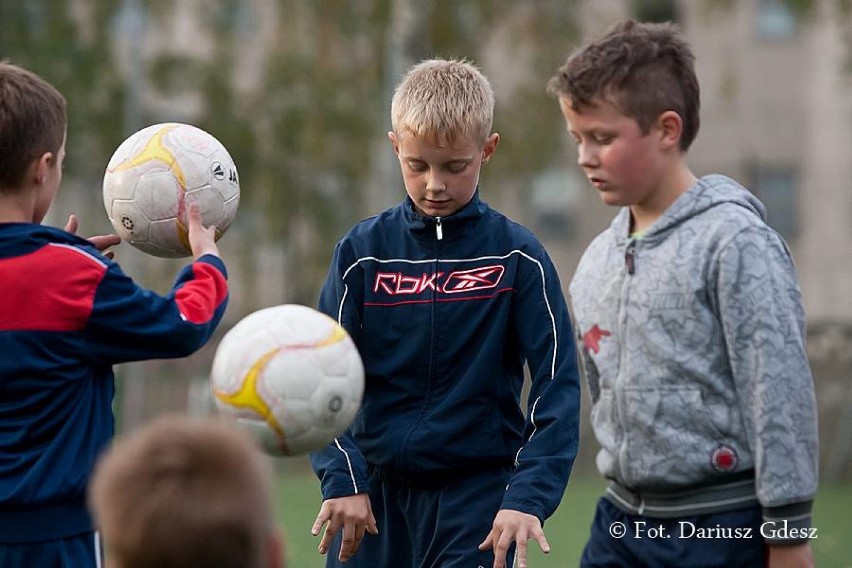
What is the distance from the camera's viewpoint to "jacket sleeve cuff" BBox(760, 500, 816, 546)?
13.4ft

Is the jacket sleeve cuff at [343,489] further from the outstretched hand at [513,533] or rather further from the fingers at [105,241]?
the fingers at [105,241]

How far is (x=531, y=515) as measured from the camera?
4.57m

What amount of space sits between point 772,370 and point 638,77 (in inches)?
41.8

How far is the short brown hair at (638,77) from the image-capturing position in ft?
14.9

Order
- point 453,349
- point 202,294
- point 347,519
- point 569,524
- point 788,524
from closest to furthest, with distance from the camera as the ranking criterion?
point 788,524 → point 202,294 → point 347,519 → point 453,349 → point 569,524

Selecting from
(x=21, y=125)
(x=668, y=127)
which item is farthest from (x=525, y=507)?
(x=21, y=125)

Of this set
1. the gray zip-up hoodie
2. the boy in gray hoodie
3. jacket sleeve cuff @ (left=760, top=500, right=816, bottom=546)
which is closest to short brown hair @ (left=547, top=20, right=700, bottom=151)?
the boy in gray hoodie

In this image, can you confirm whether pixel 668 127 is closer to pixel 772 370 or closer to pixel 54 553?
pixel 772 370

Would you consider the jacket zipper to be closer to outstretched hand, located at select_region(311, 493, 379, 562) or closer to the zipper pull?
the zipper pull

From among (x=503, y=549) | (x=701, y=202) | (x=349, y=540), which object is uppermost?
(x=701, y=202)

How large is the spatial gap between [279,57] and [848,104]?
43.8 ft

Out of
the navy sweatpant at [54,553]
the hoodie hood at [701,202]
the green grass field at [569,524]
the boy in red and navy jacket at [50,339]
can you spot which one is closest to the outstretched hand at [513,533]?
the hoodie hood at [701,202]

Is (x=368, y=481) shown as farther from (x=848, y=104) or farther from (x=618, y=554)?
(x=848, y=104)

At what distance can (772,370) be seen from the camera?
13.5 ft
